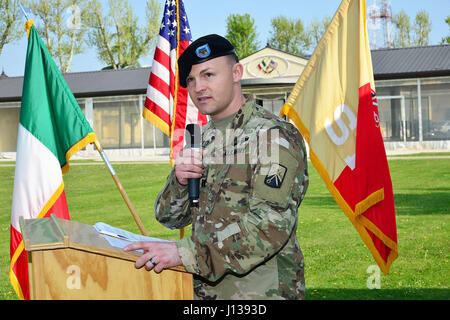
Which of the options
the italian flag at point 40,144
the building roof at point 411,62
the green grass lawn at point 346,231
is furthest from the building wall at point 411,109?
the italian flag at point 40,144

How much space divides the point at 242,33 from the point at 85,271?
62.6 meters

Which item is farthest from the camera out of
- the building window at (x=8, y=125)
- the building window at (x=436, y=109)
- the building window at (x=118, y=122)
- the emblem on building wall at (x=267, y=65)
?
the building window at (x=8, y=125)

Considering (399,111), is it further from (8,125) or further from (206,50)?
(206,50)

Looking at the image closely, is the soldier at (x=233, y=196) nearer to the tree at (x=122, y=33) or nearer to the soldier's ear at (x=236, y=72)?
the soldier's ear at (x=236, y=72)

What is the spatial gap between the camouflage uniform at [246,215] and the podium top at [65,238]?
0.19 m

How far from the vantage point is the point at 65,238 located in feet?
6.21

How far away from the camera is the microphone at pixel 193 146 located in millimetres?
2350

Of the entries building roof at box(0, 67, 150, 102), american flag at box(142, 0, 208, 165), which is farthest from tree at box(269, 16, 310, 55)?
american flag at box(142, 0, 208, 165)

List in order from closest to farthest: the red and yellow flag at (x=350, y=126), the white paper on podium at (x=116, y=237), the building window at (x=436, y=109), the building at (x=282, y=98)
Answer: the white paper on podium at (x=116, y=237)
the red and yellow flag at (x=350, y=126)
the building window at (x=436, y=109)
the building at (x=282, y=98)

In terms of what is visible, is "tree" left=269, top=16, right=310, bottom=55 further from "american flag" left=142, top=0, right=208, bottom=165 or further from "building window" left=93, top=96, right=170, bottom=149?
"american flag" left=142, top=0, right=208, bottom=165
